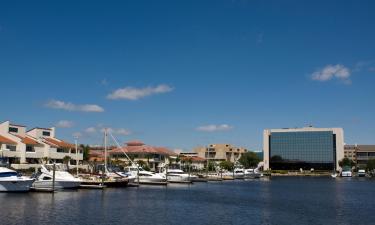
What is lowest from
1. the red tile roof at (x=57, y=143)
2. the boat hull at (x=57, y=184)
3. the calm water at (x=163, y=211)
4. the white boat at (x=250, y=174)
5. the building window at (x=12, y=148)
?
the white boat at (x=250, y=174)

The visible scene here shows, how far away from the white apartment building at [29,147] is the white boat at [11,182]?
35.6 m

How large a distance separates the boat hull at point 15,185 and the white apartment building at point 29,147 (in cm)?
3503

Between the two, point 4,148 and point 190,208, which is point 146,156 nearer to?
point 4,148

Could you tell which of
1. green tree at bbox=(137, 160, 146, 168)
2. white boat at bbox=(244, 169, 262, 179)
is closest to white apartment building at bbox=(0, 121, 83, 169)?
green tree at bbox=(137, 160, 146, 168)

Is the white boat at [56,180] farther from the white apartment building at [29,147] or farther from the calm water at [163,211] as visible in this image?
the white apartment building at [29,147]

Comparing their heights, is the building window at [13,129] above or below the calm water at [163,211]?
above

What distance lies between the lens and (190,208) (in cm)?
6325

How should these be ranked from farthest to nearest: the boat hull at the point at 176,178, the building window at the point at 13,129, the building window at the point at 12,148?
the building window at the point at 13,129 → the boat hull at the point at 176,178 → the building window at the point at 12,148

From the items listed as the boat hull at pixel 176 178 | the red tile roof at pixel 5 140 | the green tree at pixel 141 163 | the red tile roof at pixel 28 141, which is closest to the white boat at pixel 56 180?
the red tile roof at pixel 5 140

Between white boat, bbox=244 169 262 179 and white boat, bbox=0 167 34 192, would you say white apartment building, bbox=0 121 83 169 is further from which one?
white boat, bbox=244 169 262 179

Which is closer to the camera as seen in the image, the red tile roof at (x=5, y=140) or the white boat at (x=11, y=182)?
the white boat at (x=11, y=182)

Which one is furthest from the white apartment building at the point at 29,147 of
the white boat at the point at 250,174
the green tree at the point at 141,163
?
the white boat at the point at 250,174

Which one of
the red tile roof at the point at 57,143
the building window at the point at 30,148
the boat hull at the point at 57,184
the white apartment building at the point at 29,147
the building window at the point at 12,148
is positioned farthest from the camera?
the red tile roof at the point at 57,143

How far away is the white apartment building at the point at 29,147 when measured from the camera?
377ft
